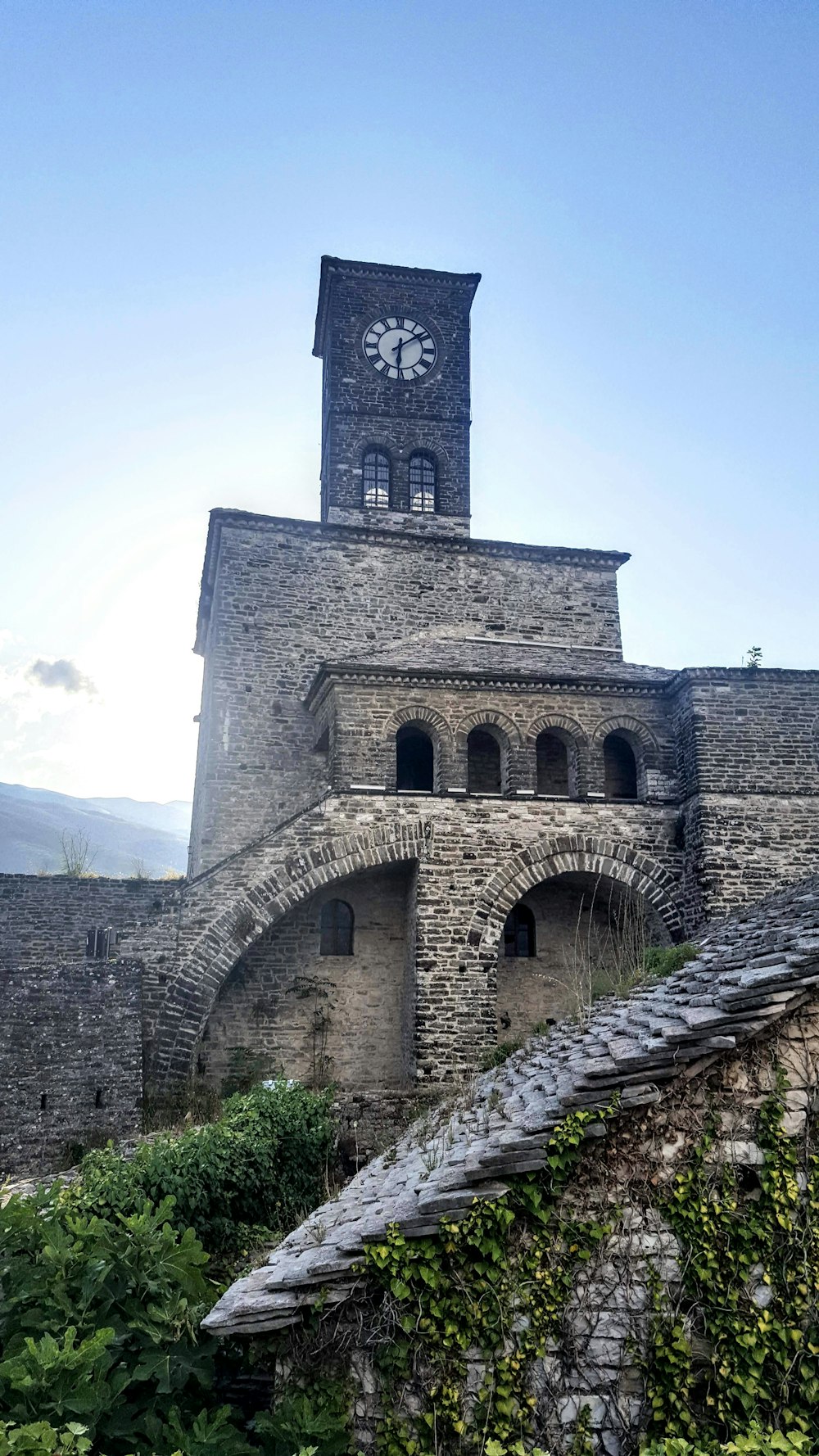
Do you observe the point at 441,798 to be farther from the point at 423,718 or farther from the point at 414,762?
the point at 414,762

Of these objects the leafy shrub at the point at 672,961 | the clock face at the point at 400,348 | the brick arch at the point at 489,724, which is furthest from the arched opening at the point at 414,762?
the clock face at the point at 400,348

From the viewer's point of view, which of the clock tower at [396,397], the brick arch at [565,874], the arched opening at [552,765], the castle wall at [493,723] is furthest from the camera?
the clock tower at [396,397]

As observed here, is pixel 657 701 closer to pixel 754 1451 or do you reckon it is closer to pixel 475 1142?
pixel 475 1142

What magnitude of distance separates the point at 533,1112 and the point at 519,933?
10878mm

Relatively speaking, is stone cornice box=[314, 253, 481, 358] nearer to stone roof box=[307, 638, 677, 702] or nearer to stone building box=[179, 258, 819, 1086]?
stone building box=[179, 258, 819, 1086]

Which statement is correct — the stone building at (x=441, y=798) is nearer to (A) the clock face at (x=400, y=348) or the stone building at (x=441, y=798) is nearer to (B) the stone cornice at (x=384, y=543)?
(B) the stone cornice at (x=384, y=543)

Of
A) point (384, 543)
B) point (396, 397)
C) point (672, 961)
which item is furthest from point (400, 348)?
point (672, 961)

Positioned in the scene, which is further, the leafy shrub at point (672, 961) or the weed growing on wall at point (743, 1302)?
the leafy shrub at point (672, 961)

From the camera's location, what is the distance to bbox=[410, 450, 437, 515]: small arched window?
20578 millimetres

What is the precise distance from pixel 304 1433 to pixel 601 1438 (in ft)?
4.74

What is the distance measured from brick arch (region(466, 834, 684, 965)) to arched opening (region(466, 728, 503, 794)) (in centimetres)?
194

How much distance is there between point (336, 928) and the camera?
16.0 meters

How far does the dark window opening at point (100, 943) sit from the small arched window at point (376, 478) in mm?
10594

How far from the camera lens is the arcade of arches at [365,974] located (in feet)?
49.7
